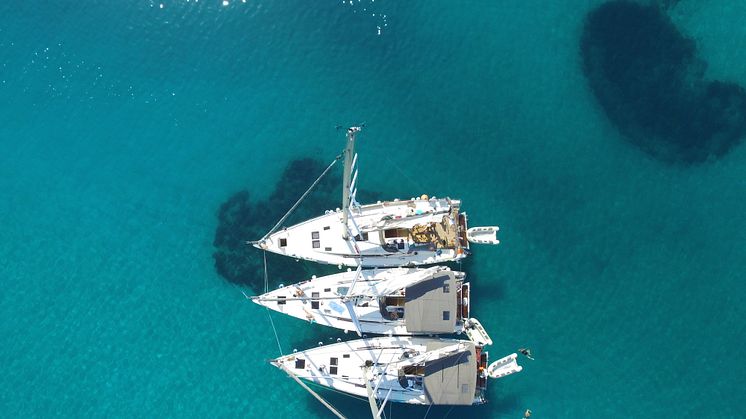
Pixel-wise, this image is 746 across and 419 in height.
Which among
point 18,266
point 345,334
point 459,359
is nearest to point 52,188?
point 18,266

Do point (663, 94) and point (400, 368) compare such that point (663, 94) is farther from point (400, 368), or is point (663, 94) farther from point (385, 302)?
point (400, 368)

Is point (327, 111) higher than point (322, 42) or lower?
lower

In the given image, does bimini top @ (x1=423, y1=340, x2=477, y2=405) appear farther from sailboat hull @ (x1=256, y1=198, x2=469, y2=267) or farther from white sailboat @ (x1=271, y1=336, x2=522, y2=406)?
sailboat hull @ (x1=256, y1=198, x2=469, y2=267)

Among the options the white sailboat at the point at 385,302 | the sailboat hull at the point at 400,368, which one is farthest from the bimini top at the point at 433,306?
the sailboat hull at the point at 400,368

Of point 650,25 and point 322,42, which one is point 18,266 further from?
point 650,25

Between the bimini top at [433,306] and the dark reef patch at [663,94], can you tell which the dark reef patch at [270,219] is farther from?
the dark reef patch at [663,94]

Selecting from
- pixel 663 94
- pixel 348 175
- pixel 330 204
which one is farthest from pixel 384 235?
pixel 663 94
